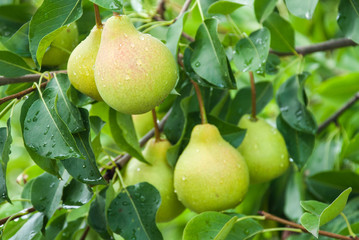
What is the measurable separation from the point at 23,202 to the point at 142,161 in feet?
1.10

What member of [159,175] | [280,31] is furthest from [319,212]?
[280,31]

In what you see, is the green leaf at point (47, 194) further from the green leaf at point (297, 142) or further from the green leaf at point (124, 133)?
the green leaf at point (297, 142)

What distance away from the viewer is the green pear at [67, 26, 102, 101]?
904mm

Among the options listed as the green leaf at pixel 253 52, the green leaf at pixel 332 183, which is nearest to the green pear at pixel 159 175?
the green leaf at pixel 253 52

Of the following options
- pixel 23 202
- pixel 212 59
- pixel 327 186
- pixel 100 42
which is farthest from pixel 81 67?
pixel 327 186

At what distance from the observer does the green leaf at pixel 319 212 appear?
2.95 ft

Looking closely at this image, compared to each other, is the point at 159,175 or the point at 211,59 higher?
the point at 211,59

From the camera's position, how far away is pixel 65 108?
95 cm

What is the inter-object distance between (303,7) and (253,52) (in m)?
0.15

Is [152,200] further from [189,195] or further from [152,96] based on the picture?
[152,96]

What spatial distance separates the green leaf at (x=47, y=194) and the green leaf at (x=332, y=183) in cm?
73

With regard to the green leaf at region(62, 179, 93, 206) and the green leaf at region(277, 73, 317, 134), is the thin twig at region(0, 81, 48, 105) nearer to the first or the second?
the green leaf at region(62, 179, 93, 206)

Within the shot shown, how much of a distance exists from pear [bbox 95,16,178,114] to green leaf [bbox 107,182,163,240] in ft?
0.75

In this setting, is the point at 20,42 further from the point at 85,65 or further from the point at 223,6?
the point at 223,6
